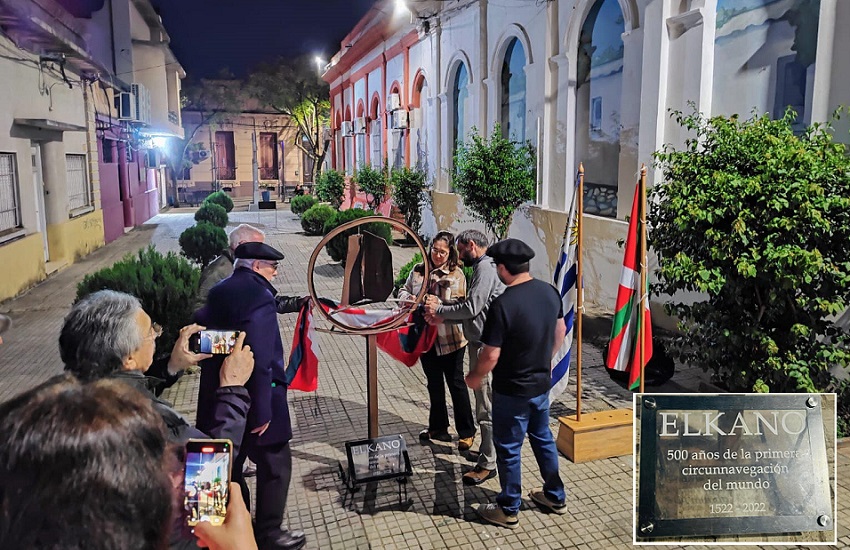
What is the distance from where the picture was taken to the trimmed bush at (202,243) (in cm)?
1212

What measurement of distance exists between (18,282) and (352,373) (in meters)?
7.96

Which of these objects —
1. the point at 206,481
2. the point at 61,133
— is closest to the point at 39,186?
the point at 61,133

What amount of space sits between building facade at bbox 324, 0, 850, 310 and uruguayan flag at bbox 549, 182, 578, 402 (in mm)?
3094

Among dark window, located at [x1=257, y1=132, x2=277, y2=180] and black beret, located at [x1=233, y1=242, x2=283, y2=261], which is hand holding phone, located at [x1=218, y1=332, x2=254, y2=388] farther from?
dark window, located at [x1=257, y1=132, x2=277, y2=180]

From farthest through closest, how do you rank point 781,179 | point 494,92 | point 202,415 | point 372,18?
point 372,18, point 494,92, point 781,179, point 202,415

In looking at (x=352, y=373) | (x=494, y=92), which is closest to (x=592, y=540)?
(x=352, y=373)

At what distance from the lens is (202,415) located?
3.51m

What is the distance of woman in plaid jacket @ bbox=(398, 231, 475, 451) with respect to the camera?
5.07 meters

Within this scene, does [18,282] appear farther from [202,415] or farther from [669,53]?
[669,53]

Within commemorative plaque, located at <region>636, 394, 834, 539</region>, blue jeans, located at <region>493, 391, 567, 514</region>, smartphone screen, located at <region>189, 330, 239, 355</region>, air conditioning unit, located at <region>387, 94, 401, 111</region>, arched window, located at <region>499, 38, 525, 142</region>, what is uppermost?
air conditioning unit, located at <region>387, 94, 401, 111</region>

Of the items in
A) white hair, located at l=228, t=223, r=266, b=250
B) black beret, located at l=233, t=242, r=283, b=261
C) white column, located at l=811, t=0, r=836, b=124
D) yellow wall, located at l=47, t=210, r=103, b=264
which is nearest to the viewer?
black beret, located at l=233, t=242, r=283, b=261

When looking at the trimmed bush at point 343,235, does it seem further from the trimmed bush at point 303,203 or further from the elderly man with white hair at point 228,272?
the trimmed bush at point 303,203

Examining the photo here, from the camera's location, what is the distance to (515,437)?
401 centimetres

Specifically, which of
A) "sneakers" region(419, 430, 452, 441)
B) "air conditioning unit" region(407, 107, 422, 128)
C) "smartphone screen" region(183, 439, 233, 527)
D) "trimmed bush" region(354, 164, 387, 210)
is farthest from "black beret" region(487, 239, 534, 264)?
"trimmed bush" region(354, 164, 387, 210)
